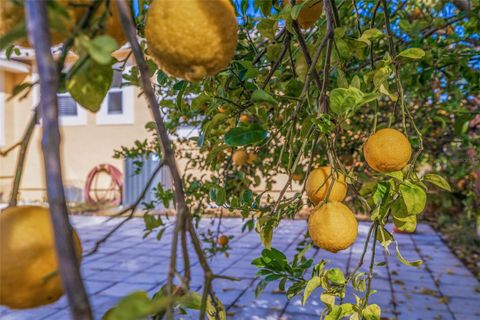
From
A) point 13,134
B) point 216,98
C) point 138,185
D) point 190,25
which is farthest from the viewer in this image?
point 13,134

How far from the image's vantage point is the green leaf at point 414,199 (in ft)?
2.27

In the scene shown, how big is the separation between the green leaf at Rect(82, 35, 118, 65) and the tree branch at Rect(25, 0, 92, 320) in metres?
0.04

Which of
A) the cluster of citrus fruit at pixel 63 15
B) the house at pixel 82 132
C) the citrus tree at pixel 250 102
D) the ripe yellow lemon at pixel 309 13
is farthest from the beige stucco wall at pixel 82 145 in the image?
the cluster of citrus fruit at pixel 63 15

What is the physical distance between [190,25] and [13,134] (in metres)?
9.58

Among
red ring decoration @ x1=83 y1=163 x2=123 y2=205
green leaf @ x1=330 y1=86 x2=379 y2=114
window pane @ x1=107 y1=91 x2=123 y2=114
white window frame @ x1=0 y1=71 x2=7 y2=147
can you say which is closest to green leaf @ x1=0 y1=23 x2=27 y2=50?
green leaf @ x1=330 y1=86 x2=379 y2=114

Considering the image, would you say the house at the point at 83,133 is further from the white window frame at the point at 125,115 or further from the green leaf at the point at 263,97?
the green leaf at the point at 263,97

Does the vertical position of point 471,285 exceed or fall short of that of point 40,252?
it falls short

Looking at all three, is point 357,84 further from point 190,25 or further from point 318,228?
point 190,25

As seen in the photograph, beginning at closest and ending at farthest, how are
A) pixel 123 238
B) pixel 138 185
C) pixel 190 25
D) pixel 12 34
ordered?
pixel 12 34 → pixel 190 25 → pixel 123 238 → pixel 138 185

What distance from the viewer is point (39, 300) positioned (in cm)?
37

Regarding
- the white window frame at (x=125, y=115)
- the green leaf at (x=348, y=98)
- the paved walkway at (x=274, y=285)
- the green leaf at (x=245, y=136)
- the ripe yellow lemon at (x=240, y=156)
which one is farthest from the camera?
the white window frame at (x=125, y=115)

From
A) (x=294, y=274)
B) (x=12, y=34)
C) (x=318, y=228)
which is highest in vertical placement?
(x=12, y=34)

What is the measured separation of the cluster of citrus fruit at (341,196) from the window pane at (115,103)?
797 centimetres

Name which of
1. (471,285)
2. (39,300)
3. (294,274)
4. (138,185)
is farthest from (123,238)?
(39,300)
